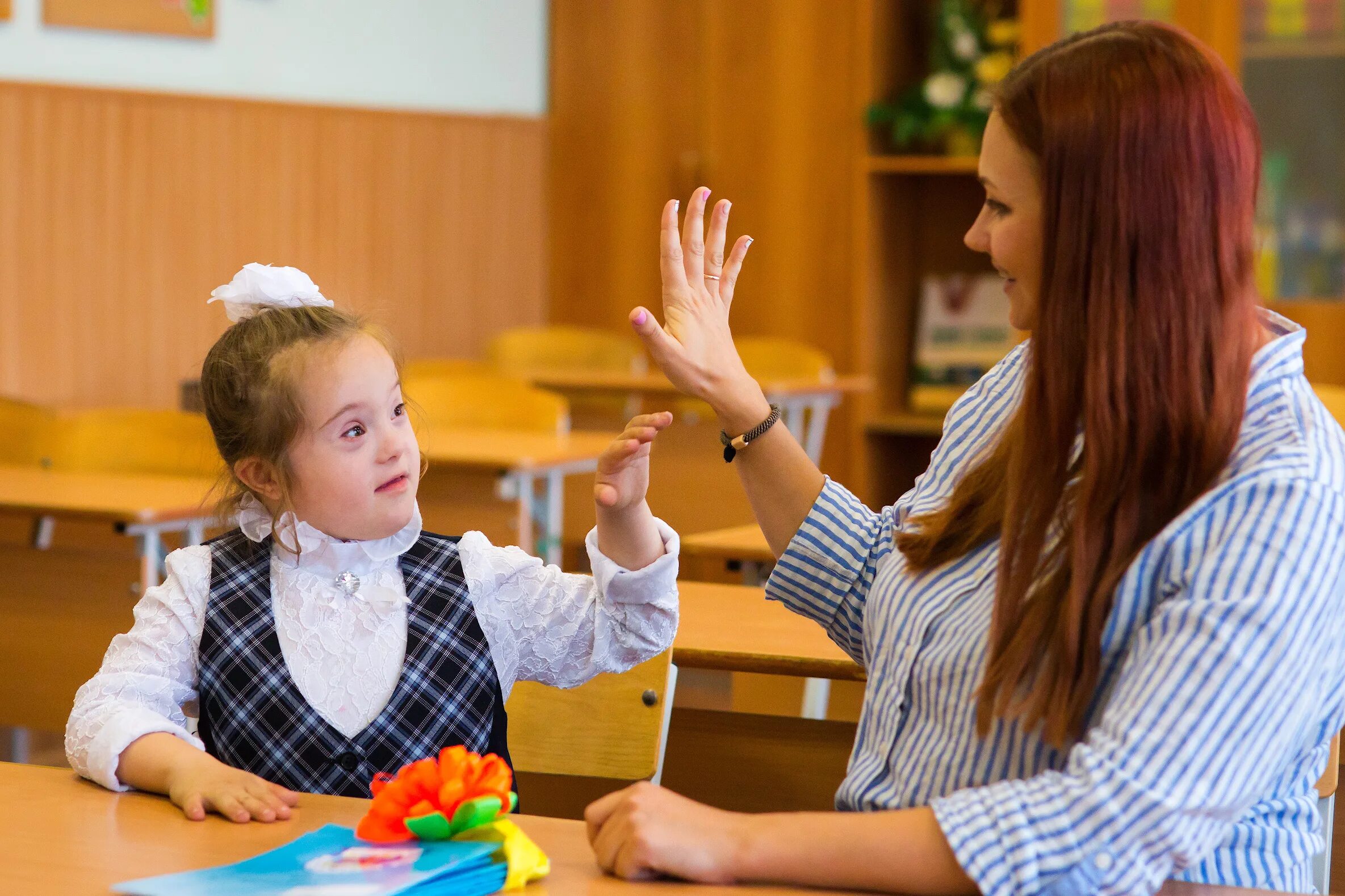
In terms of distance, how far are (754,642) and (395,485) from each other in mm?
627

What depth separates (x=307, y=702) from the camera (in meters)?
1.53

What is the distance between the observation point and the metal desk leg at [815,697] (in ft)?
8.26

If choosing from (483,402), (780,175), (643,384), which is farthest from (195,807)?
(780,175)

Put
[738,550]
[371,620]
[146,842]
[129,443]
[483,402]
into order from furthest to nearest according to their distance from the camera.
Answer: [483,402], [129,443], [738,550], [371,620], [146,842]

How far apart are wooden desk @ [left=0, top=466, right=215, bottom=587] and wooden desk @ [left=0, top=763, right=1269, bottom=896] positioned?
1.50 m

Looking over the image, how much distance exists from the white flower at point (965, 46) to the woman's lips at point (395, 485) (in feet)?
16.0

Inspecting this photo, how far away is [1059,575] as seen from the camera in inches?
44.7

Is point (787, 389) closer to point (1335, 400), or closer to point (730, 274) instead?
point (1335, 400)

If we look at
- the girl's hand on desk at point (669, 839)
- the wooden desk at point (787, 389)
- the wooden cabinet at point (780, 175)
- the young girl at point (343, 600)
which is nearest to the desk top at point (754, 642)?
the young girl at point (343, 600)

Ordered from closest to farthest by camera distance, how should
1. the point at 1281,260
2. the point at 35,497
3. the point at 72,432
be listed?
the point at 35,497, the point at 72,432, the point at 1281,260

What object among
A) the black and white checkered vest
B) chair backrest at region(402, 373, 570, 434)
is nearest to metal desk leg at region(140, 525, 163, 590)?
chair backrest at region(402, 373, 570, 434)

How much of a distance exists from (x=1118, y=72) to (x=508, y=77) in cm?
575

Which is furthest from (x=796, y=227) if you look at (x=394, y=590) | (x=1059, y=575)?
(x=1059, y=575)

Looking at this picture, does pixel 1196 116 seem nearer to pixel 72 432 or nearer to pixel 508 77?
pixel 72 432
